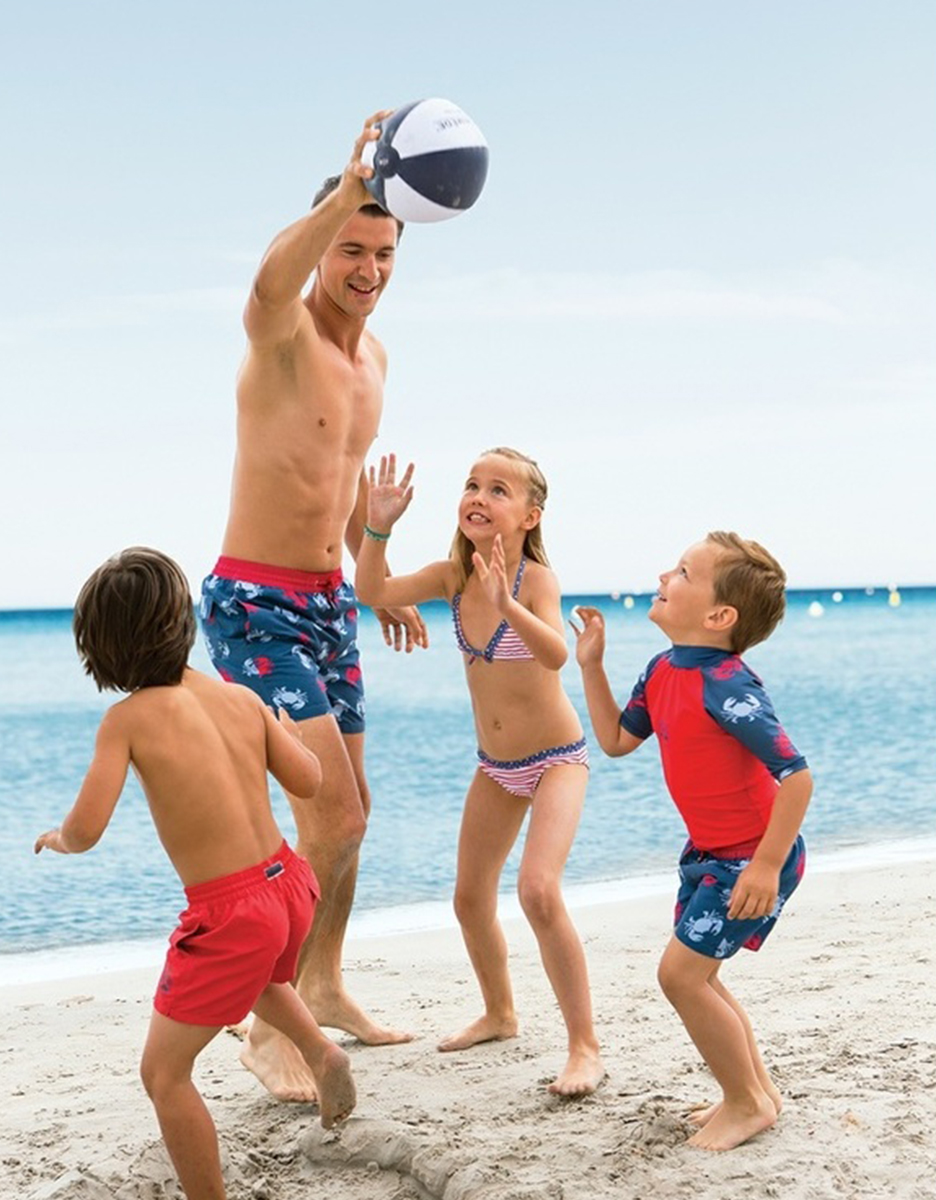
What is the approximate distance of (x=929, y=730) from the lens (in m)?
22.0

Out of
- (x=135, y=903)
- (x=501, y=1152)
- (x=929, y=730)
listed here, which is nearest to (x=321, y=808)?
(x=501, y=1152)

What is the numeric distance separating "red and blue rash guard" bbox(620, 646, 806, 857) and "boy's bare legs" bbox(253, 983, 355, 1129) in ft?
3.42

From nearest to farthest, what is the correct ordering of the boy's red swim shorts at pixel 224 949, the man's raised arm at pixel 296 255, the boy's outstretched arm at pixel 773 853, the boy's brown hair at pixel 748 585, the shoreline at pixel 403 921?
the boy's red swim shorts at pixel 224 949
the boy's outstretched arm at pixel 773 853
the boy's brown hair at pixel 748 585
the man's raised arm at pixel 296 255
the shoreline at pixel 403 921

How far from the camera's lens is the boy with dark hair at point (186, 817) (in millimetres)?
3635

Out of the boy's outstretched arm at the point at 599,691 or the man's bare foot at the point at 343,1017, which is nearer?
the boy's outstretched arm at the point at 599,691

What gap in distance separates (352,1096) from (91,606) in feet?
4.69

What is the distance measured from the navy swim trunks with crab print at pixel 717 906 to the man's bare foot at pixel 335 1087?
89 cm

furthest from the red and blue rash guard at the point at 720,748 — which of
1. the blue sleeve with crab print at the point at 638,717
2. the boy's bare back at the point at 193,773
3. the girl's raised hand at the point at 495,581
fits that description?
the boy's bare back at the point at 193,773

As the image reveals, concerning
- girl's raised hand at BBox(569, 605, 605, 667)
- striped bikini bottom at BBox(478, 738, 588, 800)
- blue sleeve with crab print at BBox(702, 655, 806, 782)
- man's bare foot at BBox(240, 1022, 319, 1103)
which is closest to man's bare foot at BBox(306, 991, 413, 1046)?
man's bare foot at BBox(240, 1022, 319, 1103)

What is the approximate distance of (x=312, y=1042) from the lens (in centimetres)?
392

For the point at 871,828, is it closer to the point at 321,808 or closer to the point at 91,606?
the point at 321,808

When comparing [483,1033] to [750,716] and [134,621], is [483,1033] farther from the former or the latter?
[134,621]

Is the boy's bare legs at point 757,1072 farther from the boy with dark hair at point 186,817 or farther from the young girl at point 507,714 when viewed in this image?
the boy with dark hair at point 186,817

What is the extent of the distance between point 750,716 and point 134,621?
1.47m
